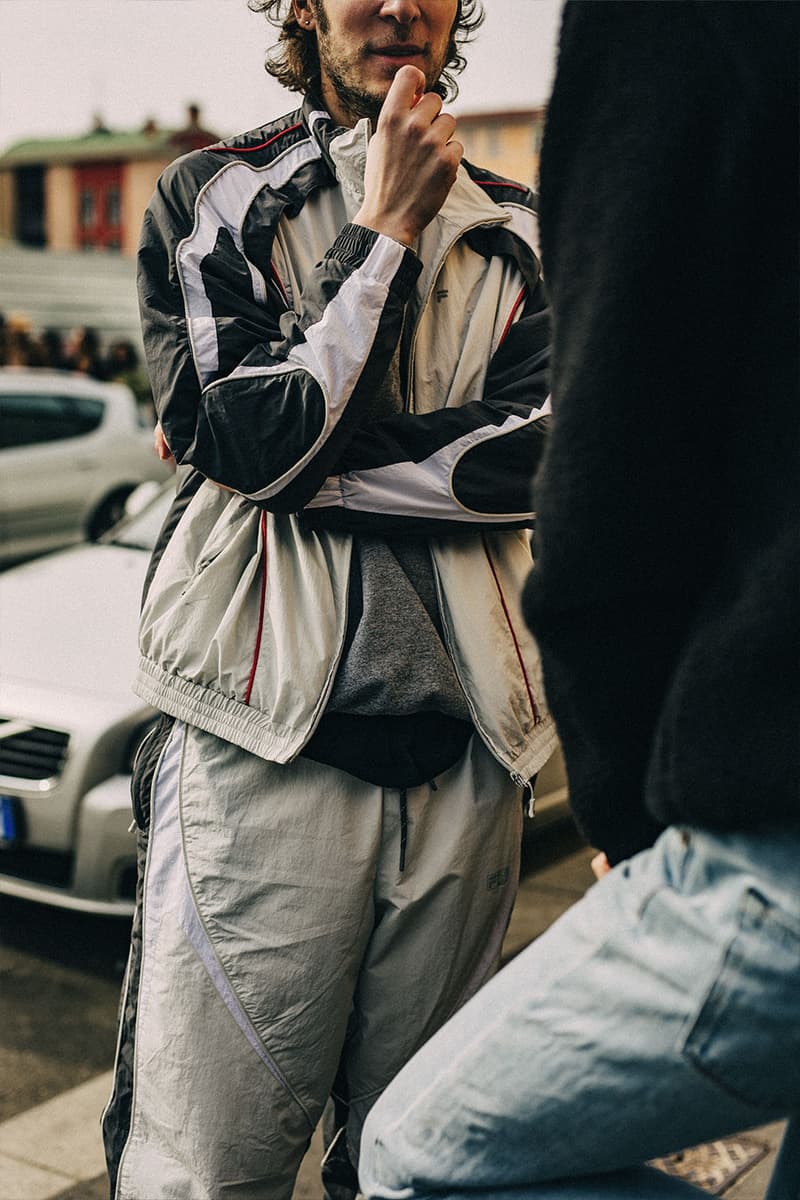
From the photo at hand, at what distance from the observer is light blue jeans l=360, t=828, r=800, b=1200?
1.10m

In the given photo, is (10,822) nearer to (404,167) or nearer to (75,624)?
(75,624)

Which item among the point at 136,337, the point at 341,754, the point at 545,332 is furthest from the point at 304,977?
the point at 136,337

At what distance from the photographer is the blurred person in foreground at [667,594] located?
1088 millimetres

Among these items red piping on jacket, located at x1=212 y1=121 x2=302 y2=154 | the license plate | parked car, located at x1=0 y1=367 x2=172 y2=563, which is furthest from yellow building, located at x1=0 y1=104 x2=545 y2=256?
red piping on jacket, located at x1=212 y1=121 x2=302 y2=154

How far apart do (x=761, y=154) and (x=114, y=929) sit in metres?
3.81

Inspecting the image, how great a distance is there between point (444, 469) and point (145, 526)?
3520mm

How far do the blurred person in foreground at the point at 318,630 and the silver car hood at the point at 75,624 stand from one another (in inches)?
84.6

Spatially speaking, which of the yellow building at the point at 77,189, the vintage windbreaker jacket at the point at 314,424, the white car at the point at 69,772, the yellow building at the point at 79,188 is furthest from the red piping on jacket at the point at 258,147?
the yellow building at the point at 77,189

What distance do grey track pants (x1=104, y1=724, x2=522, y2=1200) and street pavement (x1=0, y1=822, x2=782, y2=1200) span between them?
1031 mm

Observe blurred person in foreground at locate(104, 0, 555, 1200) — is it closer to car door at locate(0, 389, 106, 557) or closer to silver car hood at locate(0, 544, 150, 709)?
silver car hood at locate(0, 544, 150, 709)

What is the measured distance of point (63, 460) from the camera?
11.3m

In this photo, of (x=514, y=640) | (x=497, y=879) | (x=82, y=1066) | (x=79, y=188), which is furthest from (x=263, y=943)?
(x=79, y=188)

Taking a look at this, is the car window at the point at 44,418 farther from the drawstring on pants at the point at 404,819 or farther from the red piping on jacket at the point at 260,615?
the drawstring on pants at the point at 404,819

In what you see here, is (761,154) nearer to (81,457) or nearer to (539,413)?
(539,413)
